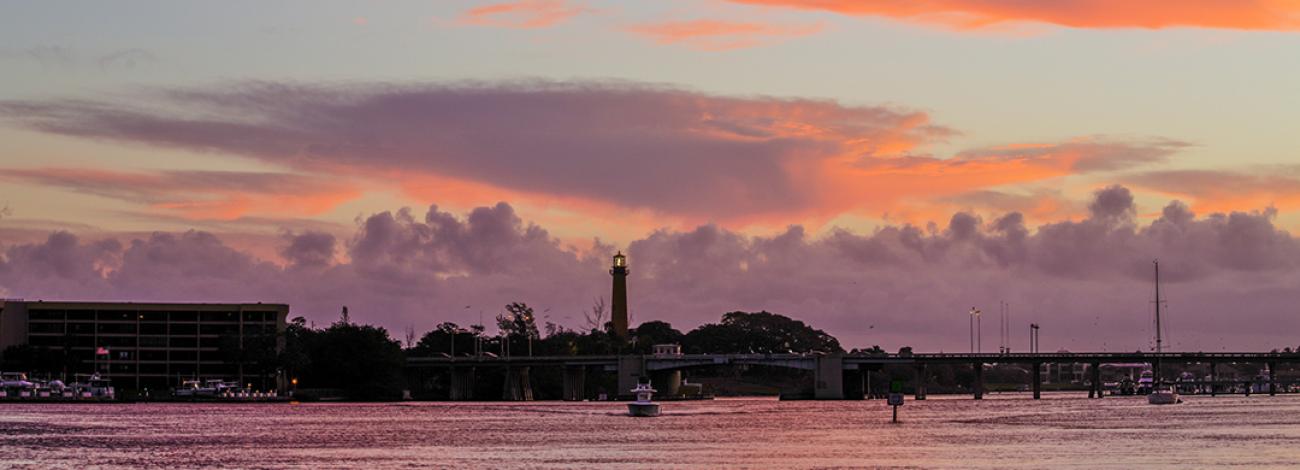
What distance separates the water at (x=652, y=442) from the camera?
109 m

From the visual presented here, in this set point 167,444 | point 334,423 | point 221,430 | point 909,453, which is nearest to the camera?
point 909,453

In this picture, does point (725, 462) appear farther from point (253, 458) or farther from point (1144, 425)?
point (1144, 425)

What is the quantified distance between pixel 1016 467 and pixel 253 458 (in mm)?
46324

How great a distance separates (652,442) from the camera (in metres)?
135

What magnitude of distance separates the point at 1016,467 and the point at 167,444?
63766 millimetres

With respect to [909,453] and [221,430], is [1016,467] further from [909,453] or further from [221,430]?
[221,430]

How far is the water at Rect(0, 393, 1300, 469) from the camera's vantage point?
109 m

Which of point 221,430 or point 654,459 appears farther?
point 221,430

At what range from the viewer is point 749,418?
19825 centimetres

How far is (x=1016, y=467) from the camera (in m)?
102

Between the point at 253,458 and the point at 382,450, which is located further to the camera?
the point at 382,450

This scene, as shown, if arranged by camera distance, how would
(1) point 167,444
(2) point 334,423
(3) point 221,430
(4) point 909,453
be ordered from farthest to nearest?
(2) point 334,423 → (3) point 221,430 → (1) point 167,444 → (4) point 909,453

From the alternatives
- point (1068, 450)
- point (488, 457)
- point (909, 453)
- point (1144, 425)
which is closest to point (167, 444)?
point (488, 457)

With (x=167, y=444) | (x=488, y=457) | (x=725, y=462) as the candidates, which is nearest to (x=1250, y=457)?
(x=725, y=462)
